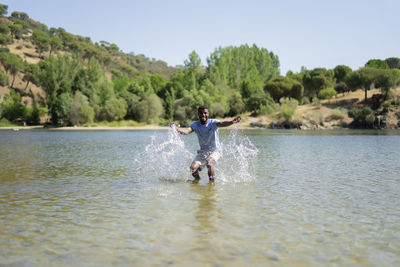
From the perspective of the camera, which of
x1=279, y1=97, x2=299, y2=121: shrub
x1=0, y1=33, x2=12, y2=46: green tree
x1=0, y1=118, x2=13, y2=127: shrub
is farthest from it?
x1=0, y1=33, x2=12, y2=46: green tree

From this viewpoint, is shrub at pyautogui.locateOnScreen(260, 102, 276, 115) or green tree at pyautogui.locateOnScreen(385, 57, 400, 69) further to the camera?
green tree at pyautogui.locateOnScreen(385, 57, 400, 69)

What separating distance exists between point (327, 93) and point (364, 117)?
52.2 feet

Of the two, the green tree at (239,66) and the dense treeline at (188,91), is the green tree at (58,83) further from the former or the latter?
the green tree at (239,66)

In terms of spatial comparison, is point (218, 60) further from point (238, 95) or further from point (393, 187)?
point (393, 187)

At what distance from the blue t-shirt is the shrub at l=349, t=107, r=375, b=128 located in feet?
252

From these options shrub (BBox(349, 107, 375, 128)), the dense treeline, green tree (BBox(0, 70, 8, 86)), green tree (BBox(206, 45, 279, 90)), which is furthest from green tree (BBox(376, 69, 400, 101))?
green tree (BBox(0, 70, 8, 86))

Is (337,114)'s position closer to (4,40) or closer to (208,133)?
(208,133)

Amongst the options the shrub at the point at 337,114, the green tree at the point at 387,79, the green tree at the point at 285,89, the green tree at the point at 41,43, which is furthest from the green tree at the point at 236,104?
the green tree at the point at 41,43

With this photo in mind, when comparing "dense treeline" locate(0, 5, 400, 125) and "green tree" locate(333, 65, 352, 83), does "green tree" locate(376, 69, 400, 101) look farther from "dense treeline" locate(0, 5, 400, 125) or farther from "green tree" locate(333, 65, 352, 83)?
"green tree" locate(333, 65, 352, 83)

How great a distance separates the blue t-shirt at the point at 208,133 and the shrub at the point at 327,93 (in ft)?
293

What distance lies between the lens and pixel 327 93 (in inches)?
3750

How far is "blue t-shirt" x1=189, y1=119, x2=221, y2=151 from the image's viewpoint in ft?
37.4

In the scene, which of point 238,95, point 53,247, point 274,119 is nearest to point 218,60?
point 238,95

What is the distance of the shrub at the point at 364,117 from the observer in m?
80.1
